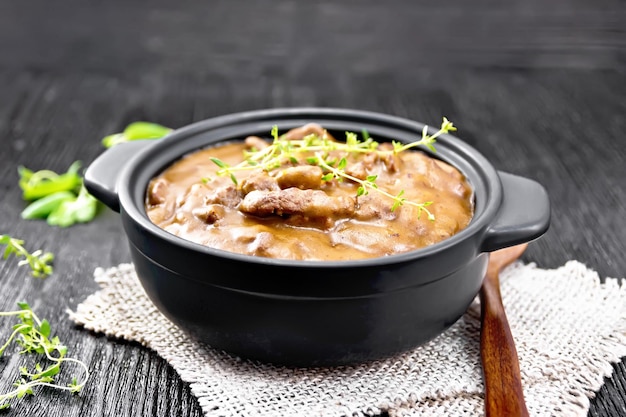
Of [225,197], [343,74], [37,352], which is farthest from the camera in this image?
[343,74]

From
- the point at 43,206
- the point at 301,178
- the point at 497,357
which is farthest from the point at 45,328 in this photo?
the point at 497,357

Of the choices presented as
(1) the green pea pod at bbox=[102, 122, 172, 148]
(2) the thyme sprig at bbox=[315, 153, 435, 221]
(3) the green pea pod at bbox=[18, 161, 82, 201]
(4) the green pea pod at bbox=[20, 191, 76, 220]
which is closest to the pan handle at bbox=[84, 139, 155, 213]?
(2) the thyme sprig at bbox=[315, 153, 435, 221]

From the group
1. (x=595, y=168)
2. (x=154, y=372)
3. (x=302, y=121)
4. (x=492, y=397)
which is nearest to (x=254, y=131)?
(x=302, y=121)

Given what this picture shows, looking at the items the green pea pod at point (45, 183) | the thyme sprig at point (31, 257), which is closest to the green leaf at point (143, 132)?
the green pea pod at point (45, 183)

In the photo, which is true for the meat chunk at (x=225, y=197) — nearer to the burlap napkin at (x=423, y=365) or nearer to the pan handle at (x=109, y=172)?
the pan handle at (x=109, y=172)

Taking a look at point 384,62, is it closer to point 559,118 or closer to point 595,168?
point 559,118

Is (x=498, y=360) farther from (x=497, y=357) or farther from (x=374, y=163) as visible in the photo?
(x=374, y=163)
